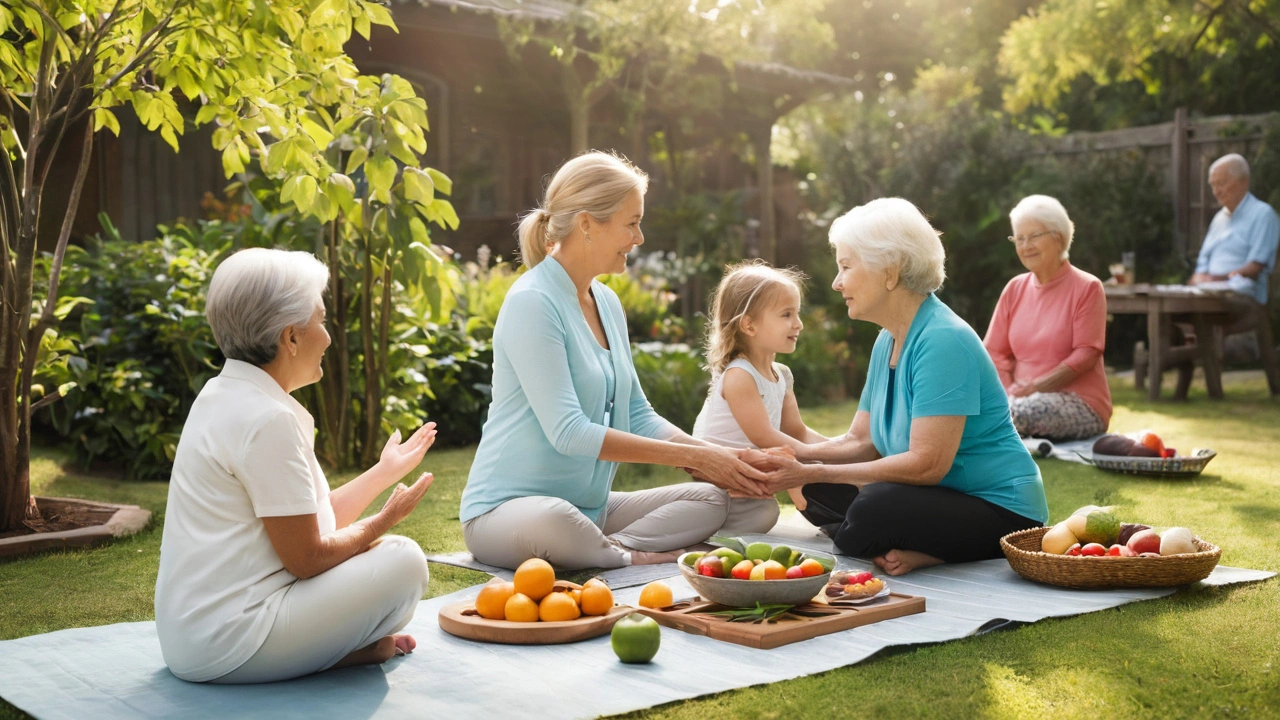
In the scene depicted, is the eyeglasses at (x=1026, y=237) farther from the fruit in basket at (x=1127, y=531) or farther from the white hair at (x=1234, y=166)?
the white hair at (x=1234, y=166)

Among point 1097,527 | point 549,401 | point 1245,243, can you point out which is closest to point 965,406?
point 1097,527

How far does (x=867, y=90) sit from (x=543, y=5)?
2218 centimetres

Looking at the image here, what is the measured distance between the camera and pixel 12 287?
474 centimetres

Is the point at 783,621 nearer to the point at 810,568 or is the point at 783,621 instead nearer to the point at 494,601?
the point at 810,568

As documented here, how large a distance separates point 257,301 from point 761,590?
62.0 inches

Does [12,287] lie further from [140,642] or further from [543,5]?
[543,5]

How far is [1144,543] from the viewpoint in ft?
12.5

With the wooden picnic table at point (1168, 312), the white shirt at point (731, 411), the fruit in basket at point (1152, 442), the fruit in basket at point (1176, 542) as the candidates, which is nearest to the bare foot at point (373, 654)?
the white shirt at point (731, 411)

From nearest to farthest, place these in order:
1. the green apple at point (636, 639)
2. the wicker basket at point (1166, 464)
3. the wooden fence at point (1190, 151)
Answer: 1. the green apple at point (636, 639)
2. the wicker basket at point (1166, 464)
3. the wooden fence at point (1190, 151)

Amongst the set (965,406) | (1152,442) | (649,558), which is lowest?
(649,558)

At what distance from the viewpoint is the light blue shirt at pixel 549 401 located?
4023mm

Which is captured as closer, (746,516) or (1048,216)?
(746,516)

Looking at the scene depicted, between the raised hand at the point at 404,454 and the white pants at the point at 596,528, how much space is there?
869 millimetres

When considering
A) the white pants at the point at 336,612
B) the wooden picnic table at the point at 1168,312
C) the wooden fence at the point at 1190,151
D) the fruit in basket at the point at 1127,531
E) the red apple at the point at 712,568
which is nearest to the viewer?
the white pants at the point at 336,612
